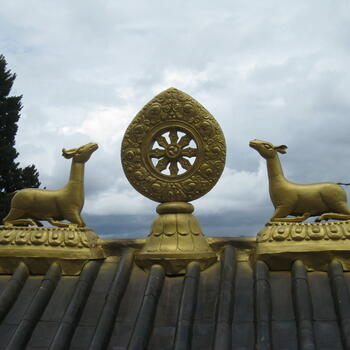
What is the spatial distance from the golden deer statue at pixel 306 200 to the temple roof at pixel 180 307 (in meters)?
0.43

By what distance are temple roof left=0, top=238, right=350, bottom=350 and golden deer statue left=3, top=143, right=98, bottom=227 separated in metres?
0.47

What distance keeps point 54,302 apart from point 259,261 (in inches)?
68.4

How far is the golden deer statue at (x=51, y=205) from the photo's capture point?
4469mm

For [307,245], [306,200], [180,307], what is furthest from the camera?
[306,200]

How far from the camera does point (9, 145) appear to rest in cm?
1438

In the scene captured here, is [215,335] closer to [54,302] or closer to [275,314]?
[275,314]

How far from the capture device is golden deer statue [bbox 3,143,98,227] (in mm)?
→ 4469

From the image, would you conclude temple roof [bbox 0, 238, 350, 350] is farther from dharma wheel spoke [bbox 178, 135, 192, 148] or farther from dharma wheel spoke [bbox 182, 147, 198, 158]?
dharma wheel spoke [bbox 178, 135, 192, 148]

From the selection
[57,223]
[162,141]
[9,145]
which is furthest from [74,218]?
[9,145]

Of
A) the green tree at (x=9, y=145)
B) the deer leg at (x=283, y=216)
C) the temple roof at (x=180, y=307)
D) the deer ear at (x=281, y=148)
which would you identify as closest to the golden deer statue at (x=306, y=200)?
the deer leg at (x=283, y=216)

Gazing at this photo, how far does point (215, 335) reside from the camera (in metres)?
3.34

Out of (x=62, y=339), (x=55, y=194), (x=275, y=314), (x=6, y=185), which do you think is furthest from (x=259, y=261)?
(x=6, y=185)

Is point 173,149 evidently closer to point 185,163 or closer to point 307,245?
point 185,163

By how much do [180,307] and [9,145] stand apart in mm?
12016
